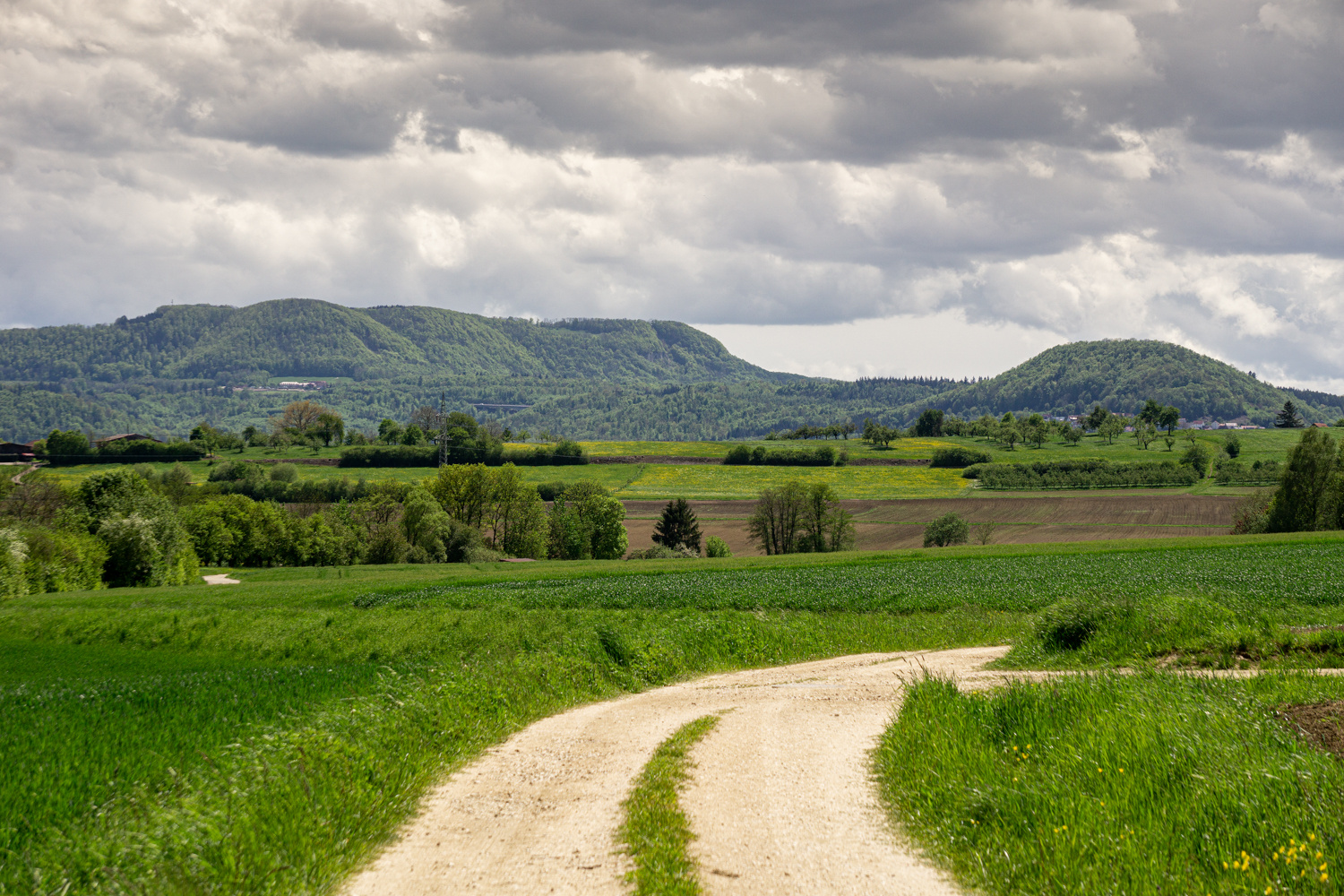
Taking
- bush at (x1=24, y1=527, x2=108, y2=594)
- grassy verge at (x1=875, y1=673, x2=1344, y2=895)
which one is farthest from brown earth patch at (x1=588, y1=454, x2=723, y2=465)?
grassy verge at (x1=875, y1=673, x2=1344, y2=895)

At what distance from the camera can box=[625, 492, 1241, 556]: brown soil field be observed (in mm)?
99812

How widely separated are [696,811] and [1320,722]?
8.11 meters

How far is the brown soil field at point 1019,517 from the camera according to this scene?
99812 mm

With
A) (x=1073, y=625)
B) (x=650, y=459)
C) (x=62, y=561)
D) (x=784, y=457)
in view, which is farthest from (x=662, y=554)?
(x=650, y=459)

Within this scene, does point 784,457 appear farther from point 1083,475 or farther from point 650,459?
point 1083,475

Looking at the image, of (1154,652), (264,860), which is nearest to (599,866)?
(264,860)

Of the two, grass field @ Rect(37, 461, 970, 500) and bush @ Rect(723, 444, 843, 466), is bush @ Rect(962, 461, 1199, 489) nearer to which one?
grass field @ Rect(37, 461, 970, 500)

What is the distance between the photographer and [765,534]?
352ft

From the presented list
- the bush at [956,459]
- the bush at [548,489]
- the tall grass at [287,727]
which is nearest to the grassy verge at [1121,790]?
the tall grass at [287,727]

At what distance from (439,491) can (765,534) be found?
3838 centimetres

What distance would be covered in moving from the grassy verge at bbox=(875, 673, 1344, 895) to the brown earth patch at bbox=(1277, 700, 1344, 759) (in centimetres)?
21

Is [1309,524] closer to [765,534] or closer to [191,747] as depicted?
[765,534]

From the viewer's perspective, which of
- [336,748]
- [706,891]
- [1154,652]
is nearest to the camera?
[706,891]

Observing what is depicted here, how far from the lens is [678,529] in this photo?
107375 mm
